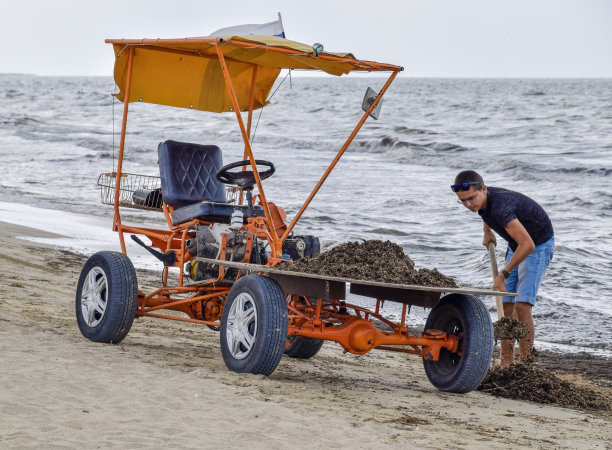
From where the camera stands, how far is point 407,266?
616cm

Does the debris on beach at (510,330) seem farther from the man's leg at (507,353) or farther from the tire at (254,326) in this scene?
the tire at (254,326)

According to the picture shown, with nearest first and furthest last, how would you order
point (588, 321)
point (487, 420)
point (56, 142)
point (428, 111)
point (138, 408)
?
point (138, 408) < point (487, 420) < point (588, 321) < point (56, 142) < point (428, 111)

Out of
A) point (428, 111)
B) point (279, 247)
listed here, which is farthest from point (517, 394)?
point (428, 111)

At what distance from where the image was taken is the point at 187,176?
26.6 ft

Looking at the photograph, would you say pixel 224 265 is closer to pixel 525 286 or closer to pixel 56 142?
pixel 525 286

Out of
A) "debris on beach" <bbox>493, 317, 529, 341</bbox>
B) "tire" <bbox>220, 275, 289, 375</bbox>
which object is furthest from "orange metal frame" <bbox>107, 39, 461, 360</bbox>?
"debris on beach" <bbox>493, 317, 529, 341</bbox>

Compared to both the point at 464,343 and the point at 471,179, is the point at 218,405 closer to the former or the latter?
the point at 464,343

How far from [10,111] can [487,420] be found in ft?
179

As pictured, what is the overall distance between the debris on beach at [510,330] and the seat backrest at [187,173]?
2.91 meters

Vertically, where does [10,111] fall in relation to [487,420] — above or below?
above

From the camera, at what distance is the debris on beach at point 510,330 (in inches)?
276

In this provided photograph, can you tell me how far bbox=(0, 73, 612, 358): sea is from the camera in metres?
13.4

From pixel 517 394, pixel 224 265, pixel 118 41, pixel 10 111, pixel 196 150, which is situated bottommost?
pixel 517 394

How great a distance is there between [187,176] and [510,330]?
3.19m
